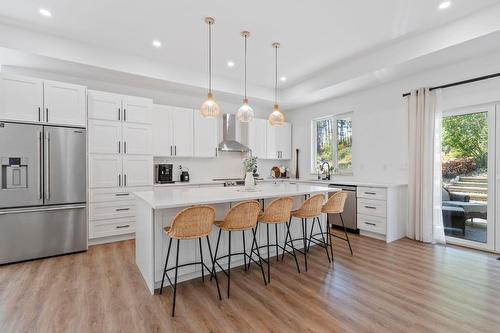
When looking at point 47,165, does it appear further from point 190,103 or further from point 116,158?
point 190,103

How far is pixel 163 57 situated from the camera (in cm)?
425

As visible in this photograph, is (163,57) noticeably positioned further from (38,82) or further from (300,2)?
(300,2)

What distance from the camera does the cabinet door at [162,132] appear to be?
476 cm

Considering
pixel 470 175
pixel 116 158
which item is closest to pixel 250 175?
pixel 116 158

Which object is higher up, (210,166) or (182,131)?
(182,131)

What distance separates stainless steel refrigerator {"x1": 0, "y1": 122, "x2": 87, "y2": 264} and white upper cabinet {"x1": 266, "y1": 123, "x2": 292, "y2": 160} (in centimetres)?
402

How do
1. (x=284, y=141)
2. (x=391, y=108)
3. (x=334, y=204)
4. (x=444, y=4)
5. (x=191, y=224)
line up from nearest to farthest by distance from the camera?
(x=191, y=224) < (x=444, y=4) < (x=334, y=204) < (x=391, y=108) < (x=284, y=141)

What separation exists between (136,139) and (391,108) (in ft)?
15.3

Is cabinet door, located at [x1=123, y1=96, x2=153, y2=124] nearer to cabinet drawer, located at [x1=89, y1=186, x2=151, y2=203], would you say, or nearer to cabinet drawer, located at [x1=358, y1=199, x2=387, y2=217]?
cabinet drawer, located at [x1=89, y1=186, x2=151, y2=203]

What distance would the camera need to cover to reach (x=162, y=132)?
483cm

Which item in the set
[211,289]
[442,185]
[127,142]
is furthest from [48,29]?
[442,185]

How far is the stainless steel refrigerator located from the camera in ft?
10.8

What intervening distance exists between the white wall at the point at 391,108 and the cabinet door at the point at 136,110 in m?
3.90

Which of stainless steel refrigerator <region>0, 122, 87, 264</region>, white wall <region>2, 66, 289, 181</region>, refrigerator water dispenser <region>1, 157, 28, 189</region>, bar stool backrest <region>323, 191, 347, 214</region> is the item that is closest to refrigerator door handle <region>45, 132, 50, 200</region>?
stainless steel refrigerator <region>0, 122, 87, 264</region>
